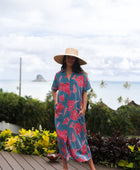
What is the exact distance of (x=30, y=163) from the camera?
4.11 m

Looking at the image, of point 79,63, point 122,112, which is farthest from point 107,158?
point 122,112

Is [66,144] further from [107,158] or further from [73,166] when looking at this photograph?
[107,158]

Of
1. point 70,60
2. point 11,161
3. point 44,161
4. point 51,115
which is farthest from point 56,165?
point 51,115

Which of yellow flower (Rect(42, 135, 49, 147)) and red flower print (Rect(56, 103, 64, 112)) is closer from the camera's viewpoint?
red flower print (Rect(56, 103, 64, 112))

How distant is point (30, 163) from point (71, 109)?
1313 millimetres

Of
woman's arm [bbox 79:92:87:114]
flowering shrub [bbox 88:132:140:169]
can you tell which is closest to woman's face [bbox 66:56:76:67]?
woman's arm [bbox 79:92:87:114]

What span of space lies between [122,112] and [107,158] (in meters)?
2.18

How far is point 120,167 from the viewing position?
4160mm

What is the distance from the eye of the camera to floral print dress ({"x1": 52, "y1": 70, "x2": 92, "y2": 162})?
3.40 m

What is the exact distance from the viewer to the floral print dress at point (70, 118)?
11.2 feet

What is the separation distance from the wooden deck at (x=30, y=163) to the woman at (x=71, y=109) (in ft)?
1.82

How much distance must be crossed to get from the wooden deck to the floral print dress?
0.63 m

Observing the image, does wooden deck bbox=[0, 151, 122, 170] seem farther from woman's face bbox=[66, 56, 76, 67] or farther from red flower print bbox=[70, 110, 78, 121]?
woman's face bbox=[66, 56, 76, 67]

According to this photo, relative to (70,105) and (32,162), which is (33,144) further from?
(70,105)
